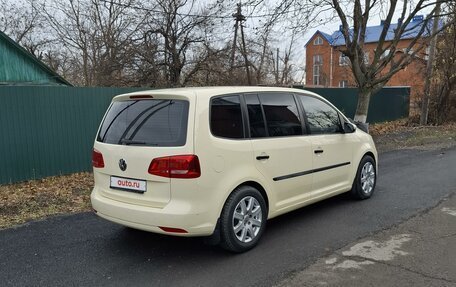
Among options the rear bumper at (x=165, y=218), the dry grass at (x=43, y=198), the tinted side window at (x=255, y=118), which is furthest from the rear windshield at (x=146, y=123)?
the dry grass at (x=43, y=198)

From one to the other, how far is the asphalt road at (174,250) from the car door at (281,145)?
1.73 ft

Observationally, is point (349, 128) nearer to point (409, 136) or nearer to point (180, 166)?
point (180, 166)

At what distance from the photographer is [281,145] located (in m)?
4.63

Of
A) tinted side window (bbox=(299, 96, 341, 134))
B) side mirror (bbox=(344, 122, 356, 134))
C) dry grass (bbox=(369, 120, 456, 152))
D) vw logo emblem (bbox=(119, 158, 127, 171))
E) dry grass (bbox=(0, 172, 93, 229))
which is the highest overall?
tinted side window (bbox=(299, 96, 341, 134))

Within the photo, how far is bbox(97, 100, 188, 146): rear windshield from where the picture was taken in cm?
388

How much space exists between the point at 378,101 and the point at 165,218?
60.0 ft

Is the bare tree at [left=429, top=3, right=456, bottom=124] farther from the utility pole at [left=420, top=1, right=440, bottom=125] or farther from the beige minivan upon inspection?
the beige minivan

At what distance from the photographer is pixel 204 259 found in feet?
13.3

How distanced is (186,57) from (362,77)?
334 inches

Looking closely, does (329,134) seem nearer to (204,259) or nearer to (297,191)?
(297,191)

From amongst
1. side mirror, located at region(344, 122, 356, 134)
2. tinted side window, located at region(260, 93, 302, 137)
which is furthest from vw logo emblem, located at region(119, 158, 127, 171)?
side mirror, located at region(344, 122, 356, 134)

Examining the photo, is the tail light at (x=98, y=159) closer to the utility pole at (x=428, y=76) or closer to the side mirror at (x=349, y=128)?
the side mirror at (x=349, y=128)

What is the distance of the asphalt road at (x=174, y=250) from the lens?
3672 millimetres

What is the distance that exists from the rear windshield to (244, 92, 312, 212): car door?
2.88ft
